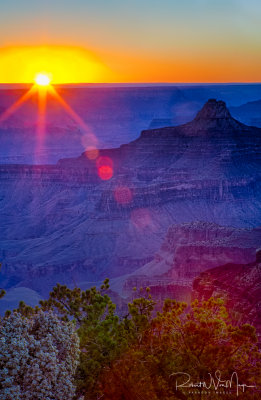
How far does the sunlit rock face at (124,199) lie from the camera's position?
1483 inches

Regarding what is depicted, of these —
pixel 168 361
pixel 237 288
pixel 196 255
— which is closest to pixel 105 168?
pixel 196 255

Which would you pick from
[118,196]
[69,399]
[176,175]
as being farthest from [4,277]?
[69,399]

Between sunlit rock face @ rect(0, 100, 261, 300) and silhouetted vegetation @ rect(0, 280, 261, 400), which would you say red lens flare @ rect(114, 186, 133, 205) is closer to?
sunlit rock face @ rect(0, 100, 261, 300)

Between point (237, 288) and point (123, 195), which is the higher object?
point (123, 195)

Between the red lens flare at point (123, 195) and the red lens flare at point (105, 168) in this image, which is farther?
the red lens flare at point (105, 168)

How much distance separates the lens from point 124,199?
1790 inches

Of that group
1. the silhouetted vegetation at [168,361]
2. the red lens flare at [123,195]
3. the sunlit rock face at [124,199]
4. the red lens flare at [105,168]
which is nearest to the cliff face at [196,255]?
the sunlit rock face at [124,199]

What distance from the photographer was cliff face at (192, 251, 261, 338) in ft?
54.6

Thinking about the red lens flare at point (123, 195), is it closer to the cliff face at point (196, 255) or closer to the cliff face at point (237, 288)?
the cliff face at point (196, 255)

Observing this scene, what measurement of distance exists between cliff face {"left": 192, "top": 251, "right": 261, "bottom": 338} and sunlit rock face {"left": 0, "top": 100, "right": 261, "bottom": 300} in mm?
6865

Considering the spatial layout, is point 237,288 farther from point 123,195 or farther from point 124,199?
point 123,195

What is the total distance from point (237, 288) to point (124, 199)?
26741mm

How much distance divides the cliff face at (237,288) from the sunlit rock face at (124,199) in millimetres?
6865

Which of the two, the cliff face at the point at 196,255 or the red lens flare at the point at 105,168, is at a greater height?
the red lens flare at the point at 105,168
